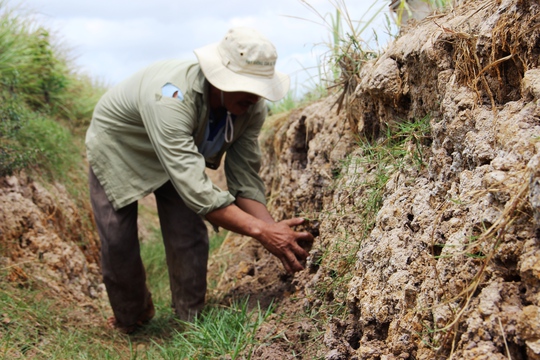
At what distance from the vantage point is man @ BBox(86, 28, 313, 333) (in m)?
3.06

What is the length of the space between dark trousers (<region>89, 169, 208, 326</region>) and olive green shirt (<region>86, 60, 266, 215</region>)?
0.47 feet

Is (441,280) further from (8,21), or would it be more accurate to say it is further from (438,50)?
(8,21)

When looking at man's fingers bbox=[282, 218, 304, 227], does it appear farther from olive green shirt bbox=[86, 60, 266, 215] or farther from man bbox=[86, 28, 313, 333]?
olive green shirt bbox=[86, 60, 266, 215]

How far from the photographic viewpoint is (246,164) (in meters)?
3.73

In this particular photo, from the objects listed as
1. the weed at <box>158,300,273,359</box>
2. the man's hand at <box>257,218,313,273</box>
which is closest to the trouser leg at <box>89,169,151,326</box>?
the weed at <box>158,300,273,359</box>

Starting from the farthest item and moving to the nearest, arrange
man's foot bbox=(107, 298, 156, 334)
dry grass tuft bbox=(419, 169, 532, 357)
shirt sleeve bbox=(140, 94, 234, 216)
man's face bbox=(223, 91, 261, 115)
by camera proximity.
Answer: man's foot bbox=(107, 298, 156, 334), man's face bbox=(223, 91, 261, 115), shirt sleeve bbox=(140, 94, 234, 216), dry grass tuft bbox=(419, 169, 532, 357)

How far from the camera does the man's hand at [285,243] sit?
3090mm

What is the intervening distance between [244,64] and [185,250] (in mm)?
1275

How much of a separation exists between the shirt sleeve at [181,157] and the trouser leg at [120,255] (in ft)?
2.41

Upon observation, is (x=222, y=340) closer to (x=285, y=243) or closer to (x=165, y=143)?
(x=285, y=243)


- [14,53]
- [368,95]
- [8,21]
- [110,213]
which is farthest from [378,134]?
[8,21]

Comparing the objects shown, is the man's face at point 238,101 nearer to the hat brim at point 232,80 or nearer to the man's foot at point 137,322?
the hat brim at point 232,80

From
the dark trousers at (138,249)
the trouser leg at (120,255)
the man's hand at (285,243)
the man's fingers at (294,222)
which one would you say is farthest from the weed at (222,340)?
the trouser leg at (120,255)

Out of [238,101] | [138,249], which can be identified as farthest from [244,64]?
[138,249]
